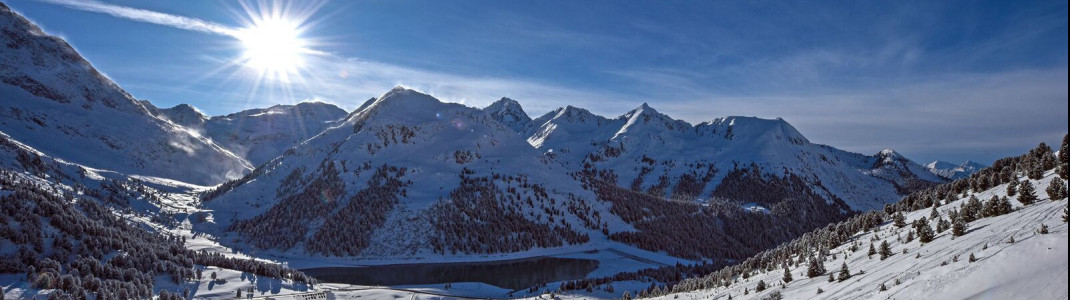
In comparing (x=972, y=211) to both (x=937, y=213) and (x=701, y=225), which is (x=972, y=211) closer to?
(x=937, y=213)

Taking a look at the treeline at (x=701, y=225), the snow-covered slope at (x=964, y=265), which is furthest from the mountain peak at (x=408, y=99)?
the snow-covered slope at (x=964, y=265)

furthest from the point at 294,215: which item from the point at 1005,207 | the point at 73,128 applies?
the point at 1005,207

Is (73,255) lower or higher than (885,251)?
higher

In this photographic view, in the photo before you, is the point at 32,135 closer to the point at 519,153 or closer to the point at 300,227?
the point at 300,227

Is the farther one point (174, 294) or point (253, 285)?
point (253, 285)

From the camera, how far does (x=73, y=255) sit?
1742 inches

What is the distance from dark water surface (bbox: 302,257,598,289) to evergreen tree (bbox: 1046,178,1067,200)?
62131mm

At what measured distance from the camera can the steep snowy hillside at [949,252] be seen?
13.1m

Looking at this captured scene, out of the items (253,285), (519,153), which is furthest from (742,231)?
(253,285)

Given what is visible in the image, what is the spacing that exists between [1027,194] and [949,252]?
23.8 feet

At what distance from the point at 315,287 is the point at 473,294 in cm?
1942

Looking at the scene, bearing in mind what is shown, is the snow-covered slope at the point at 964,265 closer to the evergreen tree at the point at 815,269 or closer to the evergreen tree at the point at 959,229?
the evergreen tree at the point at 959,229

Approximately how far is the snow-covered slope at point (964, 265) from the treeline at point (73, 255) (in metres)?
45.6

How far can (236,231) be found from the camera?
381 ft
